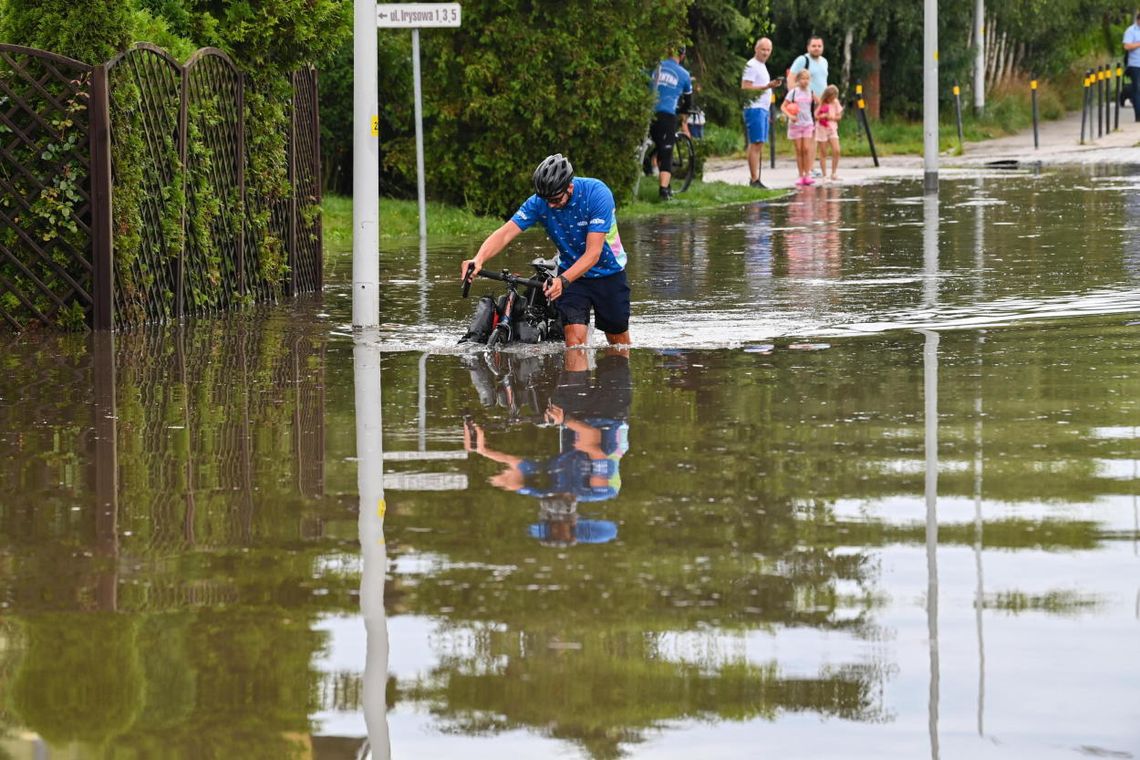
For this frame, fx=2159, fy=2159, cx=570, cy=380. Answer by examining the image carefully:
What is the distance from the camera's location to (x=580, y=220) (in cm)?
1290

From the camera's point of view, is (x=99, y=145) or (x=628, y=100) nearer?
(x=99, y=145)

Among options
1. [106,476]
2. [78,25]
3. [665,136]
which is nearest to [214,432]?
[106,476]

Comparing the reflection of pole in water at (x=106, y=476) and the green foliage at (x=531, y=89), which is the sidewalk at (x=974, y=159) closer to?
the green foliage at (x=531, y=89)

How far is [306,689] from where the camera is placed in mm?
5602

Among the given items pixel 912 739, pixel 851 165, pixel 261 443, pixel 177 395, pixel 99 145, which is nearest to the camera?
pixel 912 739

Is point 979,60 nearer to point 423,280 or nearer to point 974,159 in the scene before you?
point 974,159

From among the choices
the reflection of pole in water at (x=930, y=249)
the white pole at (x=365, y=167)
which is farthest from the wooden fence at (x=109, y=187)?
the reflection of pole in water at (x=930, y=249)

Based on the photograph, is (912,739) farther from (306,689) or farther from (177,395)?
(177,395)

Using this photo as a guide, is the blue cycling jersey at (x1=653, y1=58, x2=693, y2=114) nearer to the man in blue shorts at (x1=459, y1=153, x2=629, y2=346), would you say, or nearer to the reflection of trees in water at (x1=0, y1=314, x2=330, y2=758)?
the man in blue shorts at (x1=459, y1=153, x2=629, y2=346)

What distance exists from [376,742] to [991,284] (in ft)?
40.6

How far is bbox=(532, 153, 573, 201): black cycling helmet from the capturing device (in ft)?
41.2

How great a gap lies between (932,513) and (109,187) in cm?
813

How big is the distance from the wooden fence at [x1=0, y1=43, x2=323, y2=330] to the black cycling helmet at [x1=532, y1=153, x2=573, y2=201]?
11.0ft

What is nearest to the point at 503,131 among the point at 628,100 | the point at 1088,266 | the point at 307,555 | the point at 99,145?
the point at 628,100
